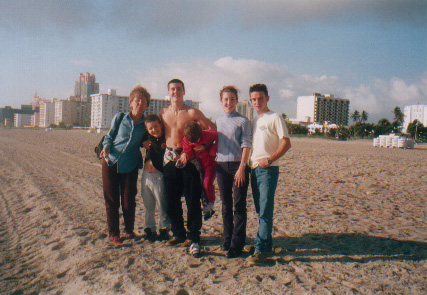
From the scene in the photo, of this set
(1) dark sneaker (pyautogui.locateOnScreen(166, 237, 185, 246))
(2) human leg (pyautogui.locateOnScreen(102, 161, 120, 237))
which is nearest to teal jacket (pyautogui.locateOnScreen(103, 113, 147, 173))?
(2) human leg (pyautogui.locateOnScreen(102, 161, 120, 237))

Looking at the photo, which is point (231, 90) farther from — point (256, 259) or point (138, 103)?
point (256, 259)

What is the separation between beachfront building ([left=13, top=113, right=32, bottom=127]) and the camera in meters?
162

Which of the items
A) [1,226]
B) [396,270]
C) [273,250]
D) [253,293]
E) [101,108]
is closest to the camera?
[253,293]

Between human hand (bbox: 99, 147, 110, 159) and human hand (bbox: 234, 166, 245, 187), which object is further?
human hand (bbox: 99, 147, 110, 159)

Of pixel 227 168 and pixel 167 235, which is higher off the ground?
pixel 227 168

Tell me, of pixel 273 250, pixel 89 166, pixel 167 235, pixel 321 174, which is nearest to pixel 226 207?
pixel 273 250

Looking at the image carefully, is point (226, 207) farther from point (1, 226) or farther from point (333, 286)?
point (1, 226)

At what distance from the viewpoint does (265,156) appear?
333cm

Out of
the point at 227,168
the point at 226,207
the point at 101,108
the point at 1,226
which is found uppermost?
the point at 101,108

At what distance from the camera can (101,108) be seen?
119750 millimetres

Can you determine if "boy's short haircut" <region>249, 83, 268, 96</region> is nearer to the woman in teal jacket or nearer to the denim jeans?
the woman in teal jacket

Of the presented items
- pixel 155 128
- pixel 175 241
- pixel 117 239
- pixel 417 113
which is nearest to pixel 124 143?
pixel 155 128

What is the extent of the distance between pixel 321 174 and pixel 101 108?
390ft

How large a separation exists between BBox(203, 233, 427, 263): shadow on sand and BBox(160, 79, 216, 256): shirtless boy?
0.55 m
